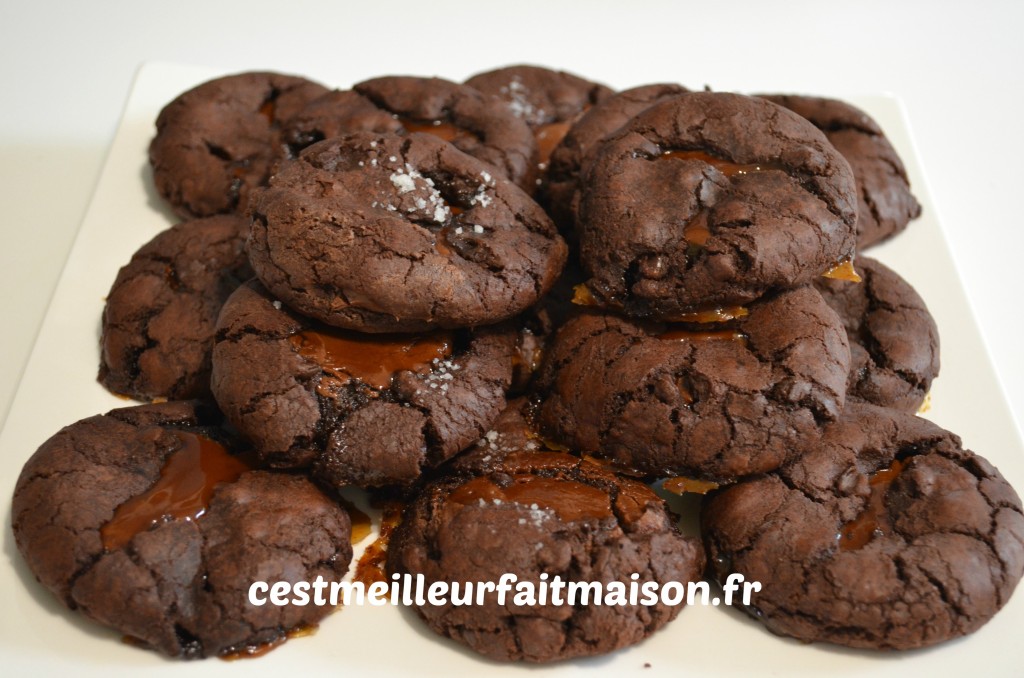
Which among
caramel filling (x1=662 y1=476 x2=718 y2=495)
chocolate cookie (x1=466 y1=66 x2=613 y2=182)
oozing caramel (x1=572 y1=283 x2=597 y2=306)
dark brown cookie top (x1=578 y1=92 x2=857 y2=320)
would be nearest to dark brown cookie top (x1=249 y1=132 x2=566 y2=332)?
oozing caramel (x1=572 y1=283 x2=597 y2=306)

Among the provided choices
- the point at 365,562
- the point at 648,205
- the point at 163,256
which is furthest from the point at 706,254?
the point at 163,256

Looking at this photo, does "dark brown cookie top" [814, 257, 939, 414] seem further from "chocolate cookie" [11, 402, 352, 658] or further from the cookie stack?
"chocolate cookie" [11, 402, 352, 658]

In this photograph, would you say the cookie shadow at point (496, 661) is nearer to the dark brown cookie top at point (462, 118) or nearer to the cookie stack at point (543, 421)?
the cookie stack at point (543, 421)

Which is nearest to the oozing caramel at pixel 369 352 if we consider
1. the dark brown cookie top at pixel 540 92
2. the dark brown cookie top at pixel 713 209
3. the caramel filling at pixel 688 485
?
the dark brown cookie top at pixel 713 209

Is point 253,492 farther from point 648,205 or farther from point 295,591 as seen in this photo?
point 648,205

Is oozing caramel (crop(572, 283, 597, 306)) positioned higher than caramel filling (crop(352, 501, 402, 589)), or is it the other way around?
oozing caramel (crop(572, 283, 597, 306))

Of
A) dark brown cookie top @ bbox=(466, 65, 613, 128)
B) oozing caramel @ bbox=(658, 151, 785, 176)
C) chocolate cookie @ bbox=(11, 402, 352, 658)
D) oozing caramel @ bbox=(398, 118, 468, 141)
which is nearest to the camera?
chocolate cookie @ bbox=(11, 402, 352, 658)
